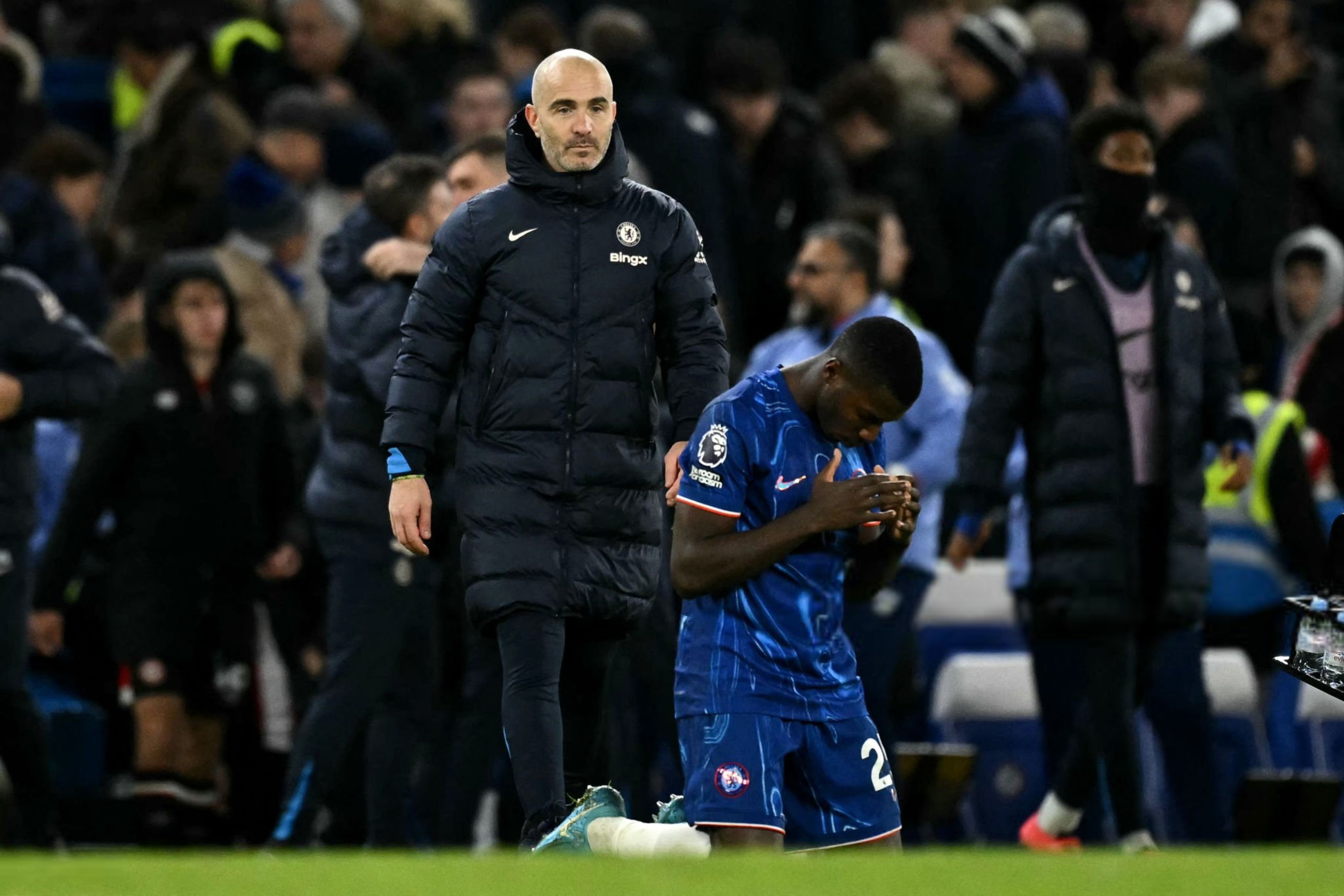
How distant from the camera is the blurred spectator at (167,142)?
13.8 metres

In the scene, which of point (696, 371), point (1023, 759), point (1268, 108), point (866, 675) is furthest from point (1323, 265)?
point (696, 371)

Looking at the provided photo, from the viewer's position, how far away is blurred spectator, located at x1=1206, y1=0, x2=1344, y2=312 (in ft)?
48.7

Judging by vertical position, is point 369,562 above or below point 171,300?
below

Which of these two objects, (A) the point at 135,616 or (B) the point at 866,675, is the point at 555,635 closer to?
(B) the point at 866,675

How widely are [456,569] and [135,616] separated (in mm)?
1302

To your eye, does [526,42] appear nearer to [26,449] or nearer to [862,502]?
[26,449]

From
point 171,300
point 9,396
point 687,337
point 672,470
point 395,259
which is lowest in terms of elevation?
point 672,470

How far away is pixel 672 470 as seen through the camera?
25.4ft

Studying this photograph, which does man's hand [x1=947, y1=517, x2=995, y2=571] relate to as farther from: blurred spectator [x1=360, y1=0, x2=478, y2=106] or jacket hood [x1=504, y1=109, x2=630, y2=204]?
blurred spectator [x1=360, y1=0, x2=478, y2=106]

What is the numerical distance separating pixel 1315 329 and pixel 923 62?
298cm

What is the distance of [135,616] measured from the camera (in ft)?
35.9

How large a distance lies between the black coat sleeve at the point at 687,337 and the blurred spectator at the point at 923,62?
717 cm

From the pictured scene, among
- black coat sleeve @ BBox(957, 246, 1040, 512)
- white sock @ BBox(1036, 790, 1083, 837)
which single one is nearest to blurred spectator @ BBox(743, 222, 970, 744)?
black coat sleeve @ BBox(957, 246, 1040, 512)

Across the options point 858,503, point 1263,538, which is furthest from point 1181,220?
point 858,503
